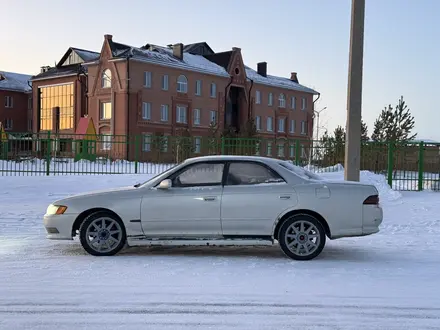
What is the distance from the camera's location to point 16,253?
27.1 feet

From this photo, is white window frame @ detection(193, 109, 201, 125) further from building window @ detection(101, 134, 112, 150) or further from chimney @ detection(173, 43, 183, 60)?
building window @ detection(101, 134, 112, 150)

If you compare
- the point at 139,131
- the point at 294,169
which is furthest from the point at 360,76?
the point at 139,131

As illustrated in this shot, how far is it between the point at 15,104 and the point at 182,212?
196ft

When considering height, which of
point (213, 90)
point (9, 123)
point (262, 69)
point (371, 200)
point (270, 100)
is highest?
point (262, 69)

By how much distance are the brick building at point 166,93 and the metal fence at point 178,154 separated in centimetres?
1872

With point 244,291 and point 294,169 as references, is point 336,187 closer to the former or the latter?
point 294,169

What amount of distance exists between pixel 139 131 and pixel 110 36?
849 cm

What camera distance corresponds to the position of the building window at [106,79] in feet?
145

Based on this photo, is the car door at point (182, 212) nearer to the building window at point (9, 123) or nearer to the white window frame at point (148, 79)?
the white window frame at point (148, 79)

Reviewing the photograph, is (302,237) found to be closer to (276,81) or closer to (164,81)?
(164,81)

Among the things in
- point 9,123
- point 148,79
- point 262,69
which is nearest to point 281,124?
point 262,69

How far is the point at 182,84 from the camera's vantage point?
47000mm

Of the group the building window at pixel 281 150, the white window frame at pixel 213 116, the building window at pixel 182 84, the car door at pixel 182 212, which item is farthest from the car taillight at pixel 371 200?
the white window frame at pixel 213 116

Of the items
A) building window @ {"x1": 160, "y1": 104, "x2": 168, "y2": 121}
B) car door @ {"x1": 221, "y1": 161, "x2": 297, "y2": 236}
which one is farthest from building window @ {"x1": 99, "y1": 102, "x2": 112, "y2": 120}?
car door @ {"x1": 221, "y1": 161, "x2": 297, "y2": 236}
